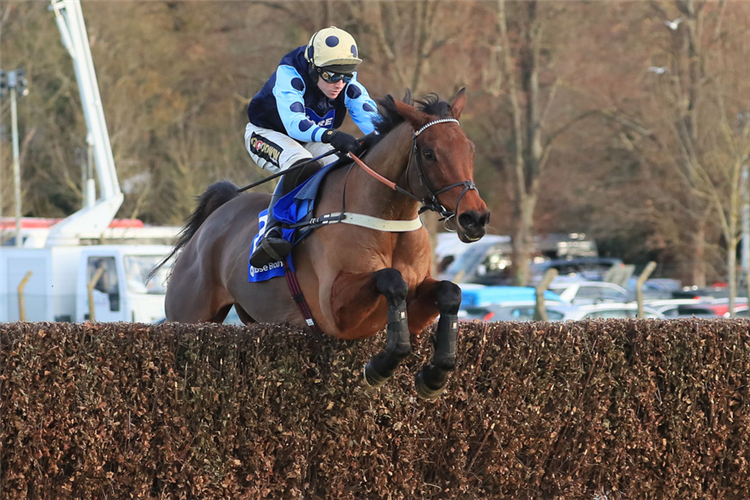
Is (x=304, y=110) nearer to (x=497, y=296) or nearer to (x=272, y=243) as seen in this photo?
(x=272, y=243)

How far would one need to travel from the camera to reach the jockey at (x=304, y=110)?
575 cm

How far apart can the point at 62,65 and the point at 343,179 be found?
30.4 metres

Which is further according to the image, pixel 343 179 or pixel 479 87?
pixel 479 87

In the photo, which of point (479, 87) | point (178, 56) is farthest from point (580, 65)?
point (178, 56)

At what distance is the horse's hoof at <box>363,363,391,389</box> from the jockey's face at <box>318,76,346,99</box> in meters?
1.90

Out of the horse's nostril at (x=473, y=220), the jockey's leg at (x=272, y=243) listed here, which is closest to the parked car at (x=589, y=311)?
the jockey's leg at (x=272, y=243)

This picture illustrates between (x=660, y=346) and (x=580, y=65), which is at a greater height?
(x=580, y=65)

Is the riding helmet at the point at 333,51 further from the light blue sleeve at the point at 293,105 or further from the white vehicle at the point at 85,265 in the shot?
the white vehicle at the point at 85,265

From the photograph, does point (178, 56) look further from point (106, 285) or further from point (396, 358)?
point (396, 358)

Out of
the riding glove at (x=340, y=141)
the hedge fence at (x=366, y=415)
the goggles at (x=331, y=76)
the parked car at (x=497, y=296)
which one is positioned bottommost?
the parked car at (x=497, y=296)

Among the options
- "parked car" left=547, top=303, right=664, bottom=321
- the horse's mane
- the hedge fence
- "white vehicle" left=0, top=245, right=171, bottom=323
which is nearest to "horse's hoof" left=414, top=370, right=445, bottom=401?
the hedge fence

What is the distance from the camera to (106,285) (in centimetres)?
1600

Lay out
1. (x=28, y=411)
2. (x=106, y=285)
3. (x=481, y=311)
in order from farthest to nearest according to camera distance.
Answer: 1. (x=481, y=311)
2. (x=106, y=285)
3. (x=28, y=411)

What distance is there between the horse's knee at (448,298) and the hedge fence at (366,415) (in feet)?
1.64
